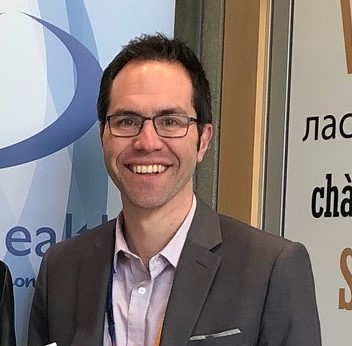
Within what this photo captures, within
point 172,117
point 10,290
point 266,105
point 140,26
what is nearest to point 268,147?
point 266,105

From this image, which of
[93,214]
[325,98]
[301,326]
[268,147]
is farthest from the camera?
[268,147]

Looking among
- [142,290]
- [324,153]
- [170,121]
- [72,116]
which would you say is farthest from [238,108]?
[142,290]

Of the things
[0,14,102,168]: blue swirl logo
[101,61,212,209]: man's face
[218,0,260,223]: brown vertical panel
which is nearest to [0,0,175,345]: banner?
[0,14,102,168]: blue swirl logo

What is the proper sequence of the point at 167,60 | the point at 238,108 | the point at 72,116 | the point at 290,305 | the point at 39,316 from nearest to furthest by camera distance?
the point at 290,305 < the point at 167,60 < the point at 39,316 < the point at 72,116 < the point at 238,108

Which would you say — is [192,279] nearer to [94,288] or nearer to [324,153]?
[94,288]

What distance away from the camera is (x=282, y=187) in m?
1.93

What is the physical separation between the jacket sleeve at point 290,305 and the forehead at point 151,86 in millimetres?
353

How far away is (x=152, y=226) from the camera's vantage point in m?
1.37

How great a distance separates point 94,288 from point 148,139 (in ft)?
1.06

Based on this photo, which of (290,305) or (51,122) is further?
(51,122)

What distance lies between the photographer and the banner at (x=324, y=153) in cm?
176

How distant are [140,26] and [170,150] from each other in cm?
45

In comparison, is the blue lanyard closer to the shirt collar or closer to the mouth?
the shirt collar

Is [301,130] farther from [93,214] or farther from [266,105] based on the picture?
[93,214]
